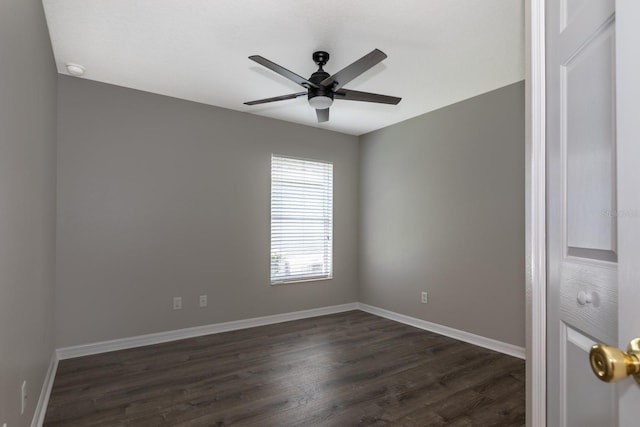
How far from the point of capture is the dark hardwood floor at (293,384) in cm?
232

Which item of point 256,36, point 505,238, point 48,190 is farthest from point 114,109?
point 505,238

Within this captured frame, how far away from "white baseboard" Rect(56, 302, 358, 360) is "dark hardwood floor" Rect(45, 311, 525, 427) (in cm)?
10

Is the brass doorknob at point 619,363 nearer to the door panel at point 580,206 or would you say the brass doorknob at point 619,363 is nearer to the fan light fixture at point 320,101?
the door panel at point 580,206

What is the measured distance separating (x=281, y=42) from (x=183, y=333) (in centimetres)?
312

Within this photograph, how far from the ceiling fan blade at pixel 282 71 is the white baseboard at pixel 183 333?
2906mm

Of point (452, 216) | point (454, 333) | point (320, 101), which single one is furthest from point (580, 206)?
point (454, 333)

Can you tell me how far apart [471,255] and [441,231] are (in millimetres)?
459

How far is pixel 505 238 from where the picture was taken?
353 cm

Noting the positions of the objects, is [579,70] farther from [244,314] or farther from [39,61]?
[244,314]

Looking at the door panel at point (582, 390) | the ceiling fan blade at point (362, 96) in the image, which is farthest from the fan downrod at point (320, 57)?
the door panel at point (582, 390)

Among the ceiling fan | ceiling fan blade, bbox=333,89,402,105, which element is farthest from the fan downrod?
ceiling fan blade, bbox=333,89,402,105

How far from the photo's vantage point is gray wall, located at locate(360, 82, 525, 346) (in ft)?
11.4

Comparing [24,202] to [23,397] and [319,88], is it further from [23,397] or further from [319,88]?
[319,88]

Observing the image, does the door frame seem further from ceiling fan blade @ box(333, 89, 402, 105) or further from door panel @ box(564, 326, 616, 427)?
ceiling fan blade @ box(333, 89, 402, 105)
